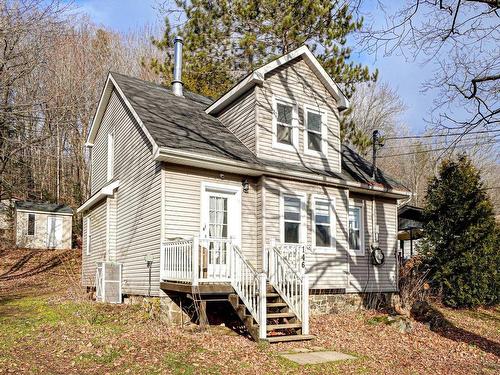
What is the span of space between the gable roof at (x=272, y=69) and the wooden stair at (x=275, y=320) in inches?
227

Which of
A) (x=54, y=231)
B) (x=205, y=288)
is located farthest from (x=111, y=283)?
(x=54, y=231)

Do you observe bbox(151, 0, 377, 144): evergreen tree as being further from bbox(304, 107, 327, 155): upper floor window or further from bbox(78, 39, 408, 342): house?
bbox(304, 107, 327, 155): upper floor window

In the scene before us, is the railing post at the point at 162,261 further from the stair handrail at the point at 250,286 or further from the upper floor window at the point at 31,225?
the upper floor window at the point at 31,225

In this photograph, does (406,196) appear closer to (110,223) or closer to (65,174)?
(110,223)

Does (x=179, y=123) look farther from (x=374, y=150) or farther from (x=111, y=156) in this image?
(x=374, y=150)

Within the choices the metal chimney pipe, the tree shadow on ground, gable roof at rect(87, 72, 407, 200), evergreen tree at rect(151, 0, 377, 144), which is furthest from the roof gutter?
evergreen tree at rect(151, 0, 377, 144)

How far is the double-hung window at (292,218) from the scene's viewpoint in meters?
12.5

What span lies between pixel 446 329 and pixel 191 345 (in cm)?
793

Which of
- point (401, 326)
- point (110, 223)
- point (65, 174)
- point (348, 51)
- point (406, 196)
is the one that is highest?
point (348, 51)

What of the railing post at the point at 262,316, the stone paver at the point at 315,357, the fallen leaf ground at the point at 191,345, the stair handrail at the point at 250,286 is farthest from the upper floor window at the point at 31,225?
the stone paver at the point at 315,357

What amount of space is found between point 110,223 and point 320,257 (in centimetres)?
641

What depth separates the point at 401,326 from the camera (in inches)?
444

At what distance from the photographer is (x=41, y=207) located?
28.8 meters

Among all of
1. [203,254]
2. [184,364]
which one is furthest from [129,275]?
[184,364]
